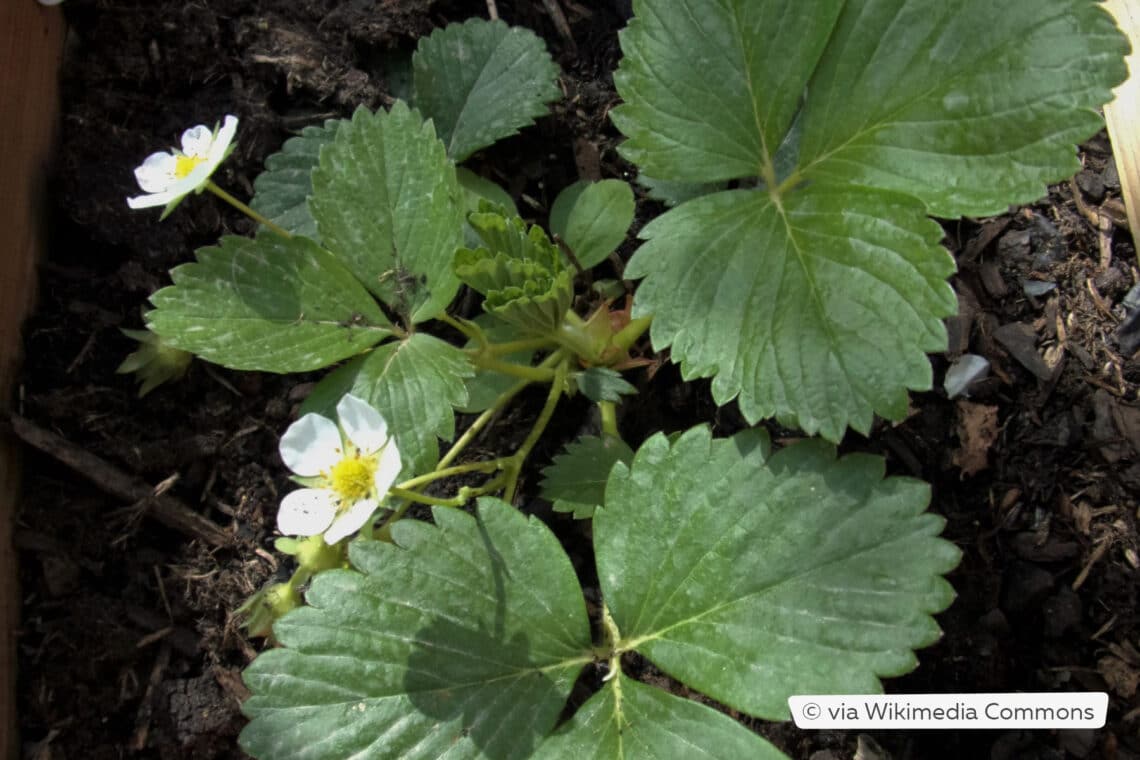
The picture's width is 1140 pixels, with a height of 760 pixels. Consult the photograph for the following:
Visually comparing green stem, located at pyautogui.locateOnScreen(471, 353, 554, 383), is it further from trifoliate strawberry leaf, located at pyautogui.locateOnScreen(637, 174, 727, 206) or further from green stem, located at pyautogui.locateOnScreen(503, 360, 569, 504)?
trifoliate strawberry leaf, located at pyautogui.locateOnScreen(637, 174, 727, 206)

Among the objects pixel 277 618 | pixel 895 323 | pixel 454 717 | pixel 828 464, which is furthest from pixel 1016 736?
pixel 277 618

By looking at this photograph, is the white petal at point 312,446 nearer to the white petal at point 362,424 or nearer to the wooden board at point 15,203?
the white petal at point 362,424

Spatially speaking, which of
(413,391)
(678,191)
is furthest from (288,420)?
(678,191)

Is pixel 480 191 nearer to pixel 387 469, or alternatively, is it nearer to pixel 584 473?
pixel 584 473

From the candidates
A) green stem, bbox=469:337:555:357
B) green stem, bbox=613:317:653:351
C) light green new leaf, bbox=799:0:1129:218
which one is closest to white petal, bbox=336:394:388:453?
green stem, bbox=469:337:555:357

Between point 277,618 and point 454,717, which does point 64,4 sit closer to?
point 277,618

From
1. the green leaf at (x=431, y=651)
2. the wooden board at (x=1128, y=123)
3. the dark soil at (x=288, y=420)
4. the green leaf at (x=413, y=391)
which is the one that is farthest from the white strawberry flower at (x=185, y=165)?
the wooden board at (x=1128, y=123)
